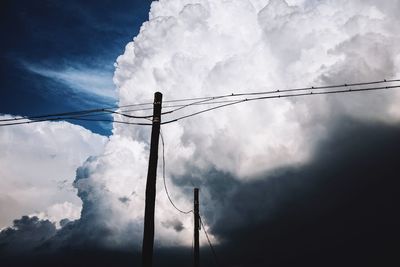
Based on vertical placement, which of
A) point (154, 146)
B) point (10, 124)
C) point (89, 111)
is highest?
point (89, 111)

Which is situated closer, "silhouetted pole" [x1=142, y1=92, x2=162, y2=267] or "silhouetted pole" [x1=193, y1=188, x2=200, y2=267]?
"silhouetted pole" [x1=142, y1=92, x2=162, y2=267]

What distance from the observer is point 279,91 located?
39.1 ft

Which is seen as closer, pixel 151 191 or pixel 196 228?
pixel 151 191

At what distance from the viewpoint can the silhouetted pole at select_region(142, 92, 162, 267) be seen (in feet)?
31.9

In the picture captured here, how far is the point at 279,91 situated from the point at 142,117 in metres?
4.96

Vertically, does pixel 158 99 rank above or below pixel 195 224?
above

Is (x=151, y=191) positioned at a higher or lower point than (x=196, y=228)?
higher

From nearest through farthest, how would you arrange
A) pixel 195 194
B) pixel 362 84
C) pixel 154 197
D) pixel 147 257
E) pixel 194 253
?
pixel 147 257
pixel 154 197
pixel 362 84
pixel 194 253
pixel 195 194

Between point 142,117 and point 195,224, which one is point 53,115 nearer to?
point 142,117

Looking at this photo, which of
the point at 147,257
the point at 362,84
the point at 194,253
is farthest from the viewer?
the point at 194,253

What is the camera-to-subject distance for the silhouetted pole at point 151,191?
9727 mm

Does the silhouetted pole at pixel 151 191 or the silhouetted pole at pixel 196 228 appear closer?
the silhouetted pole at pixel 151 191

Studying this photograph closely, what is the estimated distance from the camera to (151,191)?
1051cm

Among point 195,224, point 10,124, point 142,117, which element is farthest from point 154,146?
point 195,224
